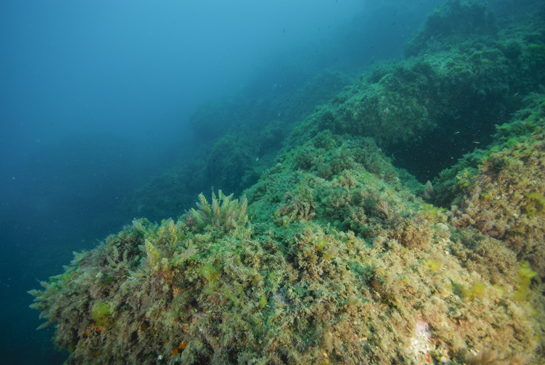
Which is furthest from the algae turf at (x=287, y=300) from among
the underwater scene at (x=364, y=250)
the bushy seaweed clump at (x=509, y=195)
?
the bushy seaweed clump at (x=509, y=195)

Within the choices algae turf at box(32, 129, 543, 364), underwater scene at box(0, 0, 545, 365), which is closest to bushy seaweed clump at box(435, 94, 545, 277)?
underwater scene at box(0, 0, 545, 365)

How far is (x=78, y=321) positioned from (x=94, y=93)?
456 feet

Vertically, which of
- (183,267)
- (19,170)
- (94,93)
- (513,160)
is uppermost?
(94,93)

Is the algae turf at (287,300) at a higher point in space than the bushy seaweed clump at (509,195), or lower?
higher

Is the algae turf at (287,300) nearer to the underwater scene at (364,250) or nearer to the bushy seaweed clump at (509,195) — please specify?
the underwater scene at (364,250)

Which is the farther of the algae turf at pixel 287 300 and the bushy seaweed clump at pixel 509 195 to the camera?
the bushy seaweed clump at pixel 509 195

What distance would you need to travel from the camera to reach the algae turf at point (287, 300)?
6.86ft

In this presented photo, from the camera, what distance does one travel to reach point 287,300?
2295mm

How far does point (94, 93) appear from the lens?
10306 centimetres

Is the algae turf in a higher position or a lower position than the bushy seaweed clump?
higher

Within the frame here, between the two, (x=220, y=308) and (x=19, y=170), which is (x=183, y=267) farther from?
(x=19, y=170)

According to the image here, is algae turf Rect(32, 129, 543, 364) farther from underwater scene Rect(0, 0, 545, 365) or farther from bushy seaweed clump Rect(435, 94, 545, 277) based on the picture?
bushy seaweed clump Rect(435, 94, 545, 277)

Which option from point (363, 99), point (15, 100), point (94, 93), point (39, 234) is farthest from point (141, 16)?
point (363, 99)

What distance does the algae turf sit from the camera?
209cm
